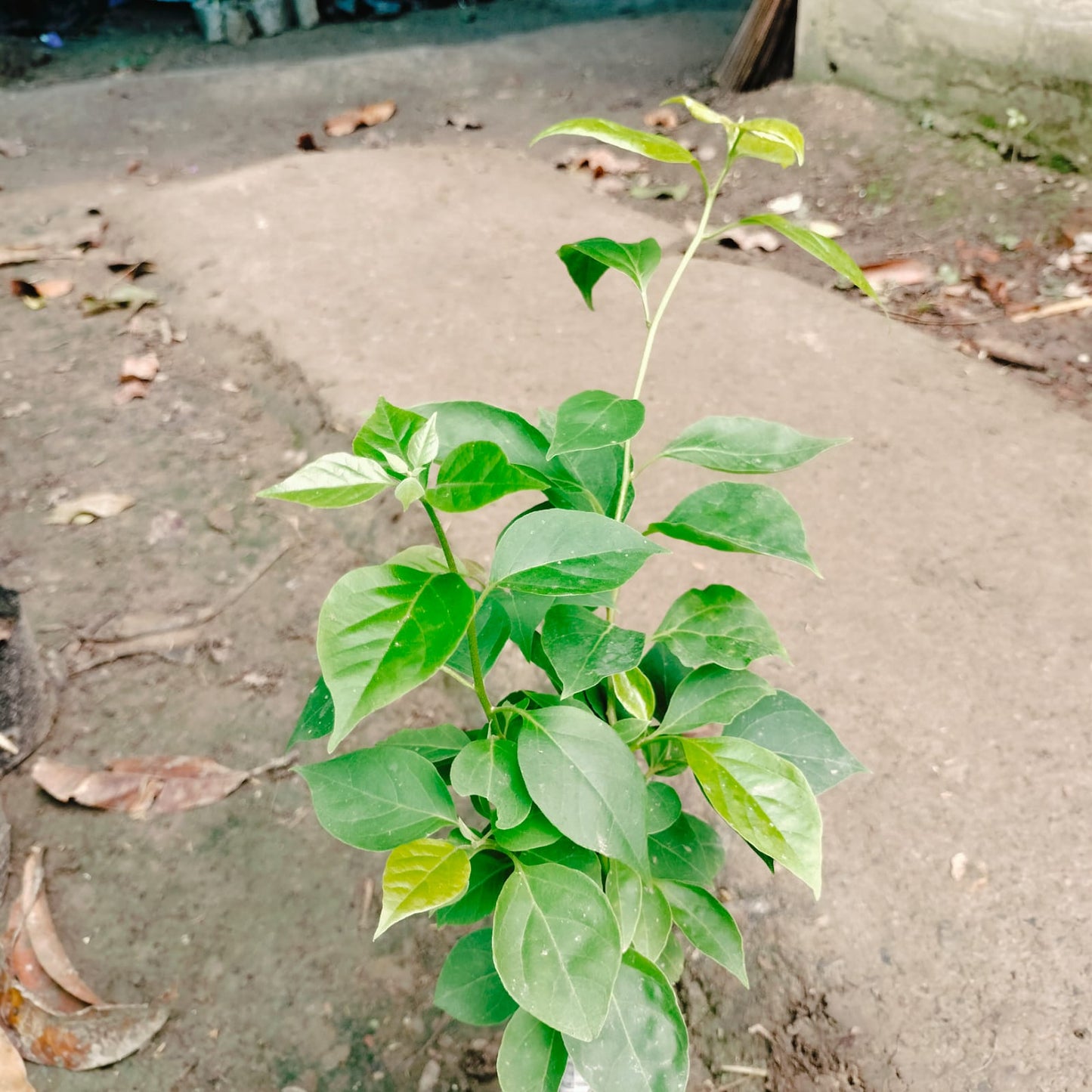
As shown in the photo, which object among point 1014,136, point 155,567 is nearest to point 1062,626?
Answer: point 155,567

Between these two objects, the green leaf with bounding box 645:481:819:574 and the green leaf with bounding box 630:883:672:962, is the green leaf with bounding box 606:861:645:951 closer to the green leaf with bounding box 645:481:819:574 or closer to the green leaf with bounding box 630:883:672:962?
the green leaf with bounding box 630:883:672:962

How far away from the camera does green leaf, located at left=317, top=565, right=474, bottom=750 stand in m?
0.68

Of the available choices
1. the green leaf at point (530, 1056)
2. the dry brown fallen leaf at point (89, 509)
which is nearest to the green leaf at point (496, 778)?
the green leaf at point (530, 1056)

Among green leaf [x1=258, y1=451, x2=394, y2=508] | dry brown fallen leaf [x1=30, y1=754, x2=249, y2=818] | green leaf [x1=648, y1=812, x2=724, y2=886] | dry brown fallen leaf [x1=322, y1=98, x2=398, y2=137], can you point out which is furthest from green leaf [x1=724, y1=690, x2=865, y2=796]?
dry brown fallen leaf [x1=322, y1=98, x2=398, y2=137]

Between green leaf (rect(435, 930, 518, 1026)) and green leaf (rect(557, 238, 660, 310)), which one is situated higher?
green leaf (rect(557, 238, 660, 310))

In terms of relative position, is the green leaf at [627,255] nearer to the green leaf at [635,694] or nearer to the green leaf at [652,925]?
the green leaf at [635,694]

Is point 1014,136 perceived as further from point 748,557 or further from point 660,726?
point 660,726

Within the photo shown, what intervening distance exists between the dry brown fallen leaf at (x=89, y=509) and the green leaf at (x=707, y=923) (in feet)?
5.81

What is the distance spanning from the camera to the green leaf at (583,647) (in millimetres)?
849

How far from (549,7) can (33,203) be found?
179 inches

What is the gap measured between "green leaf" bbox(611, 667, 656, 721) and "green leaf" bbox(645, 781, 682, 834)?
0.24ft

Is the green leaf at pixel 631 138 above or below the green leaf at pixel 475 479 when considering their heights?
above

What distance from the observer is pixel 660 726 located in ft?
3.25

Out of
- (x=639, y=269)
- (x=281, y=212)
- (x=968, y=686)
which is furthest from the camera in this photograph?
(x=281, y=212)
